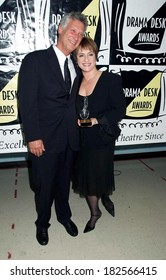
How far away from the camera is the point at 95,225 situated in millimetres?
1992

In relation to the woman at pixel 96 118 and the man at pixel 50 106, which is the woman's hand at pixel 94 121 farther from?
the man at pixel 50 106

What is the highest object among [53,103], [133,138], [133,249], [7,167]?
[53,103]

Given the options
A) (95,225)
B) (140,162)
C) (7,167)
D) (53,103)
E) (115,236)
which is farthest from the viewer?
(140,162)

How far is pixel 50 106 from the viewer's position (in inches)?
57.9

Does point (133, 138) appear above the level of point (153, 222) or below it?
above

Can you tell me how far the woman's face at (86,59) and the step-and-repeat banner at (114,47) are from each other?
109 centimetres

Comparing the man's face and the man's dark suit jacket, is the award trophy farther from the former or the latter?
the man's face

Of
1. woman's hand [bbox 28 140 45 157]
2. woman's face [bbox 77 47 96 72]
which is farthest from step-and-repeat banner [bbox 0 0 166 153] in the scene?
woman's hand [bbox 28 140 45 157]

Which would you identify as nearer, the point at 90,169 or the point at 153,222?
the point at 90,169

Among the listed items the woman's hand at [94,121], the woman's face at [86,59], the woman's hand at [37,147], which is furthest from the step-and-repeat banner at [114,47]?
the woman's hand at [94,121]

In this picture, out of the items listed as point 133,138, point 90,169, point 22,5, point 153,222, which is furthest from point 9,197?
point 22,5

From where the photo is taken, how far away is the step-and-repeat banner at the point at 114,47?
2.39 metres
